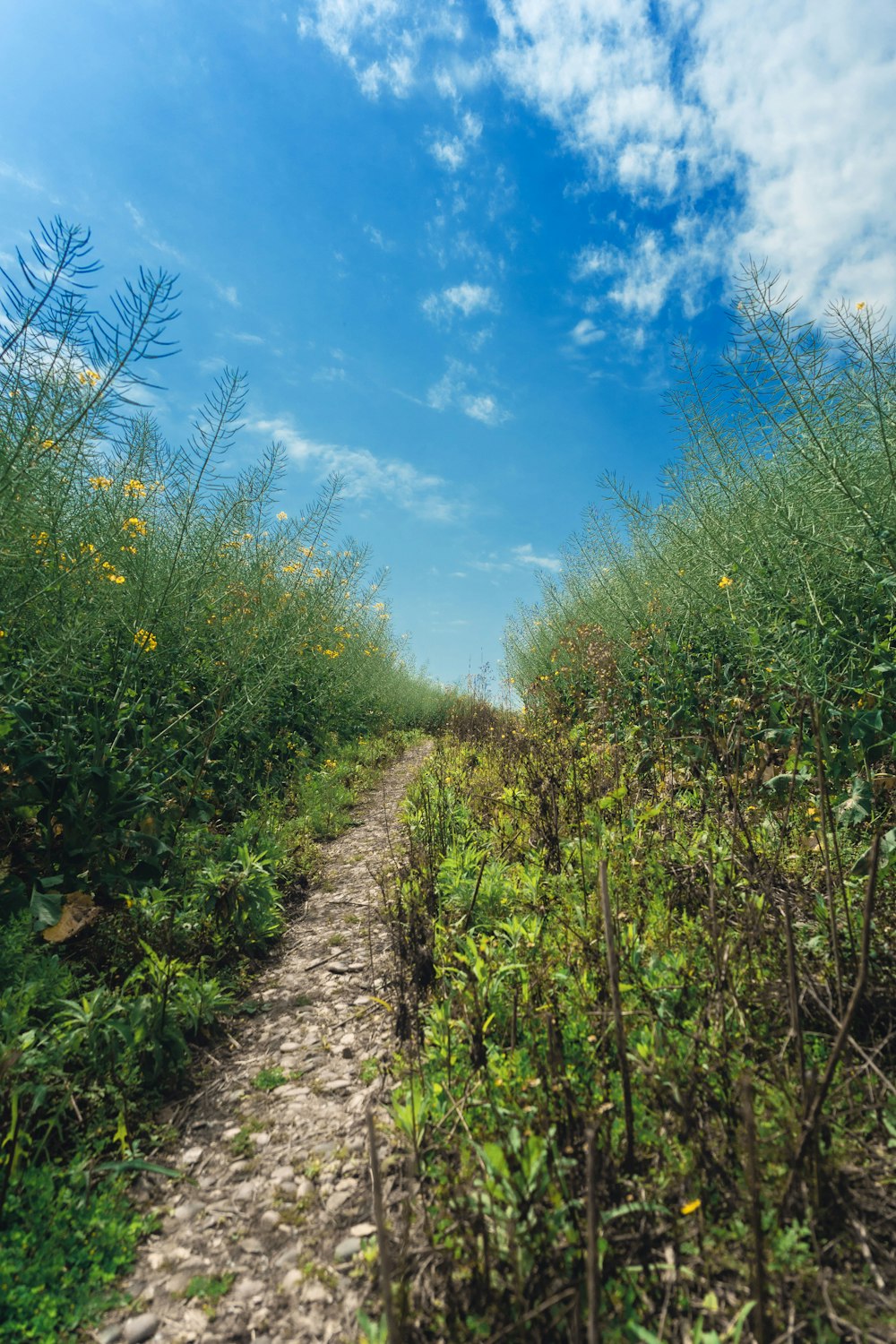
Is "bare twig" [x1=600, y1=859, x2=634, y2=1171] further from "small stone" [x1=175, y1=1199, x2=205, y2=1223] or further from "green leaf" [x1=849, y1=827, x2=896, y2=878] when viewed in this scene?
"green leaf" [x1=849, y1=827, x2=896, y2=878]

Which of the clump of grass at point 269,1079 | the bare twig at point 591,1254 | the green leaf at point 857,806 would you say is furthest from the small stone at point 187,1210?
the green leaf at point 857,806

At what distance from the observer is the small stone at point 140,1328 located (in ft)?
5.36

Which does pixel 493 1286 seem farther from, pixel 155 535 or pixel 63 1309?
pixel 155 535

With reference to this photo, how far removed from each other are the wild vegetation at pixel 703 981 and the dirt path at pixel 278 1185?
0.90 ft

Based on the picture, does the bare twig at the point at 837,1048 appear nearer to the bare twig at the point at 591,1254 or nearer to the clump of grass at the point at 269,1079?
the bare twig at the point at 591,1254

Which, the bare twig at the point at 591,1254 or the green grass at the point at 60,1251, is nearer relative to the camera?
the bare twig at the point at 591,1254

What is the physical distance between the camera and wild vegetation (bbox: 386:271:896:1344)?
1413 millimetres

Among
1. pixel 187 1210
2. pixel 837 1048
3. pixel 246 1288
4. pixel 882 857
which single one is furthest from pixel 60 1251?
pixel 882 857

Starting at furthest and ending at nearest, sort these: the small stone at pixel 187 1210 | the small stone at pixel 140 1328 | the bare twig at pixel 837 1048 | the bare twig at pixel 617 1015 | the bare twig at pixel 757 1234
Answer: the small stone at pixel 187 1210 → the small stone at pixel 140 1328 → the bare twig at pixel 617 1015 → the bare twig at pixel 837 1048 → the bare twig at pixel 757 1234

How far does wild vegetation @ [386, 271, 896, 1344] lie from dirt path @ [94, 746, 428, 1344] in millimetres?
275

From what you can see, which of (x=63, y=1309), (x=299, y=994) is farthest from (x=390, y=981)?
(x=63, y=1309)

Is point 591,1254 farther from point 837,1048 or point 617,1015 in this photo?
point 837,1048

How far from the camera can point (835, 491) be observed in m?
3.27

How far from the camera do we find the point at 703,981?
2287 mm
